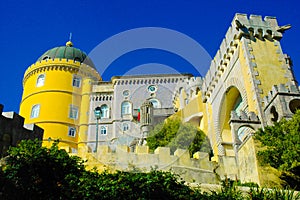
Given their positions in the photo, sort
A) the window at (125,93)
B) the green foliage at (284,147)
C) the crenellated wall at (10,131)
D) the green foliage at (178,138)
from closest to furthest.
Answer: the green foliage at (284,147)
the crenellated wall at (10,131)
the green foliage at (178,138)
the window at (125,93)

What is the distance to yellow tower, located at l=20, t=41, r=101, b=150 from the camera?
39.1m

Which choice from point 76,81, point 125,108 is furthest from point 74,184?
point 125,108

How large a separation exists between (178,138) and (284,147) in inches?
409

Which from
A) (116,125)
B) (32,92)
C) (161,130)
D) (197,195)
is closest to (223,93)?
(161,130)

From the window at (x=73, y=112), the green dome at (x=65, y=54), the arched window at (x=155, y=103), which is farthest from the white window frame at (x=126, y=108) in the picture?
the green dome at (x=65, y=54)

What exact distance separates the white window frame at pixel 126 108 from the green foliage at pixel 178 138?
1880 cm

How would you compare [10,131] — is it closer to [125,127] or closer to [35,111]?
[35,111]

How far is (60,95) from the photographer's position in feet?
132

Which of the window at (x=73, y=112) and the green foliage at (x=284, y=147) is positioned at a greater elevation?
the window at (x=73, y=112)

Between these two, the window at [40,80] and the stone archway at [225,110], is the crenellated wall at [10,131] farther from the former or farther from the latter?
the window at [40,80]

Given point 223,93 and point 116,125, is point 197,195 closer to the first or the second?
point 223,93

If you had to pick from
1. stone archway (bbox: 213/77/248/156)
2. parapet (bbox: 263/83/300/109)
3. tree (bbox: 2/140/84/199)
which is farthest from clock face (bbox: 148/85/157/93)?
tree (bbox: 2/140/84/199)

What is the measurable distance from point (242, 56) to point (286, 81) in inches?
120

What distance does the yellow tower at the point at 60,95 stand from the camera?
128 feet
